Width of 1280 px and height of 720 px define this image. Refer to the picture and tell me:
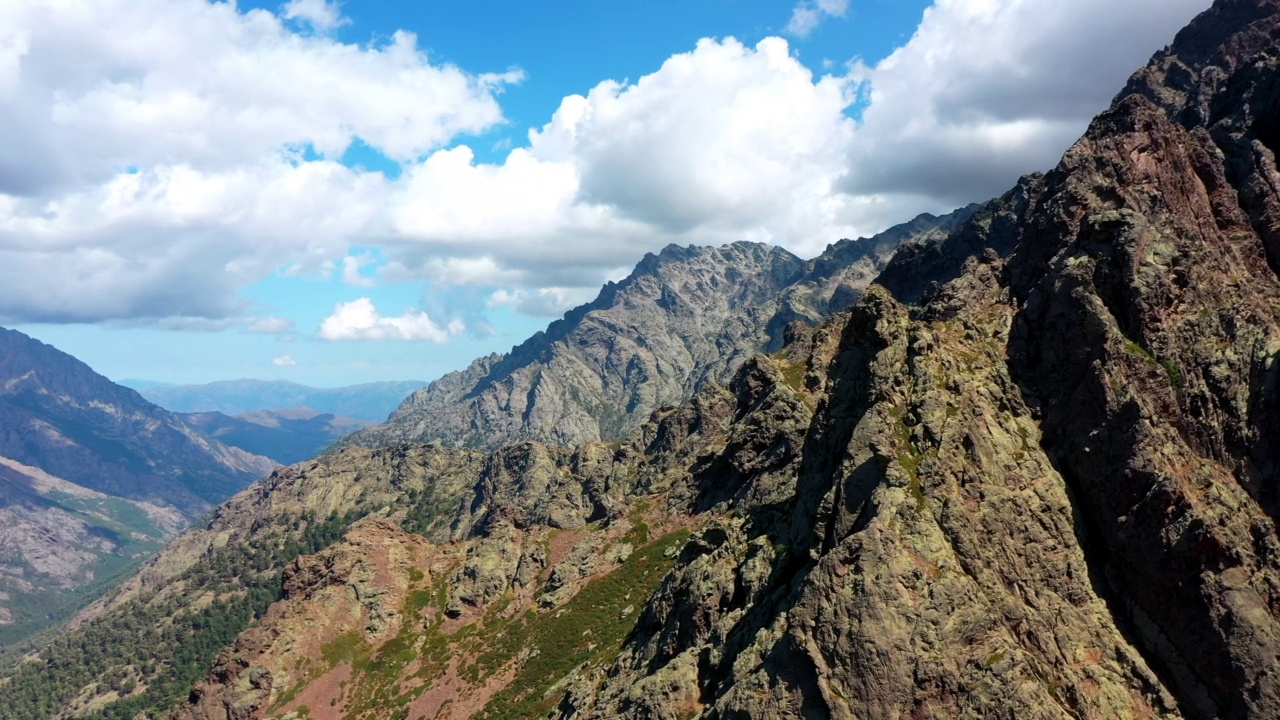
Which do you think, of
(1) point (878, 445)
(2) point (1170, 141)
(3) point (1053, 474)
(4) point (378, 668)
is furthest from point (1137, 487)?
(4) point (378, 668)

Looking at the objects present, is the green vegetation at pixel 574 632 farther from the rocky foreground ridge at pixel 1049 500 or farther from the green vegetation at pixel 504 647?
the rocky foreground ridge at pixel 1049 500

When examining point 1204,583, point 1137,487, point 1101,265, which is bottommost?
point 1204,583

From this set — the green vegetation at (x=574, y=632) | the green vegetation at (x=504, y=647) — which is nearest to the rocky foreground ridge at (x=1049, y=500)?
the green vegetation at (x=574, y=632)

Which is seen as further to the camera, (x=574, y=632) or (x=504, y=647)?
(x=504, y=647)

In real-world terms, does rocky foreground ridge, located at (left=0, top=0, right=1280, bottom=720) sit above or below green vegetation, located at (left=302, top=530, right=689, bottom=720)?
above

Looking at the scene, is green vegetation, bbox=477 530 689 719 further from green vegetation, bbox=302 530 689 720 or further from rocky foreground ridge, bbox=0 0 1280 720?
rocky foreground ridge, bbox=0 0 1280 720

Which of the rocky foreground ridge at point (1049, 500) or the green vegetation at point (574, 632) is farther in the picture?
the green vegetation at point (574, 632)

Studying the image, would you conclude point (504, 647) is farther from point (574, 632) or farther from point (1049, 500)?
point (1049, 500)

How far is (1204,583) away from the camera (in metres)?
39.1

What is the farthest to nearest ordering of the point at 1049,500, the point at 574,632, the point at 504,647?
the point at 504,647 < the point at 574,632 < the point at 1049,500

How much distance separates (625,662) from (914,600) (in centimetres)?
3934

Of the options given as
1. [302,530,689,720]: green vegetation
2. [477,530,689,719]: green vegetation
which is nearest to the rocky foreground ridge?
[477,530,689,719]: green vegetation

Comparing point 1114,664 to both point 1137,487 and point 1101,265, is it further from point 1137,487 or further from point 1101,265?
point 1101,265

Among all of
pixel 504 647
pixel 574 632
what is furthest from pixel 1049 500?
pixel 504 647
